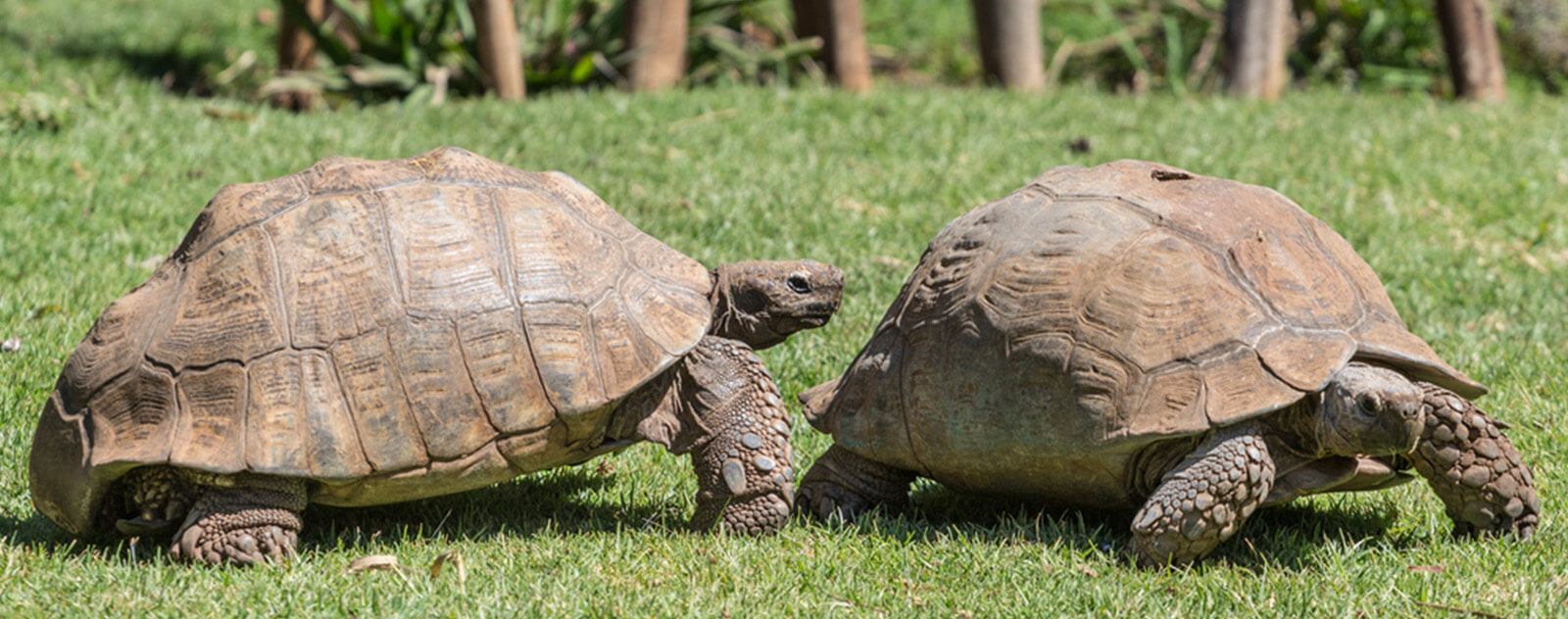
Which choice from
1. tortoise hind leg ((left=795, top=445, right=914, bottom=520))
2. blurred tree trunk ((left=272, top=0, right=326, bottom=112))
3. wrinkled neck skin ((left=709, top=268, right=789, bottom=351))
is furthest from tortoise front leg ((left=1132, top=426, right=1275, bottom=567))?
blurred tree trunk ((left=272, top=0, right=326, bottom=112))

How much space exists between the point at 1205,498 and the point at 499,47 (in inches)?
284

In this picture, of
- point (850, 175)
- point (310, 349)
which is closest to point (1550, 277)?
point (850, 175)

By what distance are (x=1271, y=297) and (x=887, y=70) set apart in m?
9.34

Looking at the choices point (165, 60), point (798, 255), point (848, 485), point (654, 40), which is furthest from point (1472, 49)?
point (165, 60)

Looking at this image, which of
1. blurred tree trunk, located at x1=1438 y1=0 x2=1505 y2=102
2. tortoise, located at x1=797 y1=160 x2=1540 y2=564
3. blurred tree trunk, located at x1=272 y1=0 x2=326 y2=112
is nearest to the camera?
tortoise, located at x1=797 y1=160 x2=1540 y2=564

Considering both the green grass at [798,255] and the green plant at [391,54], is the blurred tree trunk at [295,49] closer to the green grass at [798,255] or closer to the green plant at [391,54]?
the green plant at [391,54]

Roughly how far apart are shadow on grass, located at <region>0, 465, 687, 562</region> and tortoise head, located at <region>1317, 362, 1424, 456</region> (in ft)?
6.08

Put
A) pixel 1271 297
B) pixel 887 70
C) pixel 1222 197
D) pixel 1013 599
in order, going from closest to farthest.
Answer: pixel 1013 599, pixel 1271 297, pixel 1222 197, pixel 887 70

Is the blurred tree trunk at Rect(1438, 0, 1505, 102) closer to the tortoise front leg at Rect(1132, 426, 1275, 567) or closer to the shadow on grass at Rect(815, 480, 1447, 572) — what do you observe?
the shadow on grass at Rect(815, 480, 1447, 572)

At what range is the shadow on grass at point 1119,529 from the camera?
3809mm

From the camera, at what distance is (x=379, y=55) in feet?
33.4

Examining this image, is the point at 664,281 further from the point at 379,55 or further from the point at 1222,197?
the point at 379,55

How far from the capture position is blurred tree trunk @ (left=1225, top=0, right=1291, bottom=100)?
10.1 metres

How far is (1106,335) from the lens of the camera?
3721 millimetres
